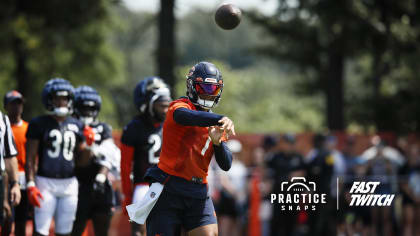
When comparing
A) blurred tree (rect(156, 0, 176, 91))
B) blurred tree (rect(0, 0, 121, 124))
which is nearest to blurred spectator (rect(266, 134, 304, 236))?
blurred tree (rect(156, 0, 176, 91))

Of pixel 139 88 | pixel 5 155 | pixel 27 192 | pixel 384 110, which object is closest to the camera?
pixel 5 155

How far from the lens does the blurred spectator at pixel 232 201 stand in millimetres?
13438

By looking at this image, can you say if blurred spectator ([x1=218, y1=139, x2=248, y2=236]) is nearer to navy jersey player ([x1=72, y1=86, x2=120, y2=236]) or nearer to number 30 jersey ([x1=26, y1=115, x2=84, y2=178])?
navy jersey player ([x1=72, y1=86, x2=120, y2=236])

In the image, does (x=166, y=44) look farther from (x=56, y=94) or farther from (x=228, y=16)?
(x=228, y=16)

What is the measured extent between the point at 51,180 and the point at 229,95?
43602 millimetres

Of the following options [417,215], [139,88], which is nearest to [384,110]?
[417,215]

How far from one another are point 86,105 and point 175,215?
3.06 m

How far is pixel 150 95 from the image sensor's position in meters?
→ 8.46

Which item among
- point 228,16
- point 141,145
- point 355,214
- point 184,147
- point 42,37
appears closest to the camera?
point 184,147

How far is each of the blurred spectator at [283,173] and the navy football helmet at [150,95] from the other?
202 inches

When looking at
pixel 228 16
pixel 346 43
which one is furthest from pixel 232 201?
pixel 346 43

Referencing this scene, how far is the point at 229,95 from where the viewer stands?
5156 cm

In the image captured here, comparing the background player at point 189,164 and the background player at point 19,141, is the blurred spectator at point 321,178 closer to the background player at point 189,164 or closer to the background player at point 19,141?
the background player at point 19,141

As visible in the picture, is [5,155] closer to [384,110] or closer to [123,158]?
[123,158]
